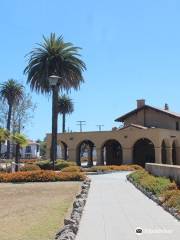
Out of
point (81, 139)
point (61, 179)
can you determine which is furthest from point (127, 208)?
point (81, 139)

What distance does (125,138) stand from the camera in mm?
56281

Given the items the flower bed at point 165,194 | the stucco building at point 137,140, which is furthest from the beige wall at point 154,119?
the flower bed at point 165,194

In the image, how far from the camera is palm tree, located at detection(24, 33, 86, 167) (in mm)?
50094

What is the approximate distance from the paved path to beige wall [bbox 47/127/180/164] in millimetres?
35767

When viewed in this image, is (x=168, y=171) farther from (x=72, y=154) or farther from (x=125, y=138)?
(x=72, y=154)

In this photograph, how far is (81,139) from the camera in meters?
58.8

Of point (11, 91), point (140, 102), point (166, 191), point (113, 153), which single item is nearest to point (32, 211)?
point (166, 191)

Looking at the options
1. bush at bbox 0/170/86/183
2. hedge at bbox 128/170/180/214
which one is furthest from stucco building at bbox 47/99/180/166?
hedge at bbox 128/170/180/214

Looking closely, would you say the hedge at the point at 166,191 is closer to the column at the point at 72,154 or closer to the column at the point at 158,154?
the column at the point at 158,154

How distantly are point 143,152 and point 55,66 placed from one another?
1724cm

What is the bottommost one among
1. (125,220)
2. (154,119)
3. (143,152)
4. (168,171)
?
(125,220)

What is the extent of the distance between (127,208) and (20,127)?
55238 millimetres

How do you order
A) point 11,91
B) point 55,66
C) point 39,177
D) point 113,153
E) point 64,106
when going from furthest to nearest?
point 64,106
point 11,91
point 113,153
point 55,66
point 39,177

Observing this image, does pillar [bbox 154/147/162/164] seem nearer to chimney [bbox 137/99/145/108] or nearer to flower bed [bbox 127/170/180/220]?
chimney [bbox 137/99/145/108]
